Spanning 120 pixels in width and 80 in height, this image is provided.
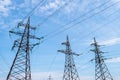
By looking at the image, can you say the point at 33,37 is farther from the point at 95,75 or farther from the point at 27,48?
the point at 95,75

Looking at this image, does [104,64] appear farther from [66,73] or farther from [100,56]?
[66,73]

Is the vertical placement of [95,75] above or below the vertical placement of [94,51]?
below

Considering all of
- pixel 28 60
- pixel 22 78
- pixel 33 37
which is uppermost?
pixel 33 37

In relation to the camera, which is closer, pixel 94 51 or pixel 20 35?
pixel 20 35

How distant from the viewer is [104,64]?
124 ft

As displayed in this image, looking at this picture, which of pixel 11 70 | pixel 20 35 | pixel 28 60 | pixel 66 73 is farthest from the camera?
pixel 66 73

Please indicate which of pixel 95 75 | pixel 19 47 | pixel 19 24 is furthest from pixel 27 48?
pixel 95 75

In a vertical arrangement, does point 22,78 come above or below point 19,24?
below

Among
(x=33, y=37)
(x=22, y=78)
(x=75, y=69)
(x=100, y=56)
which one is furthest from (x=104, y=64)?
(x=22, y=78)

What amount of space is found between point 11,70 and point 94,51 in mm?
19640

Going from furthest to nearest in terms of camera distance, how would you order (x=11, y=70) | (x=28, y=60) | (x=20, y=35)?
1. (x=20, y=35)
2. (x=28, y=60)
3. (x=11, y=70)

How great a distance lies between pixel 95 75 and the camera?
37156 mm

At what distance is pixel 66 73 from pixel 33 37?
11.7m

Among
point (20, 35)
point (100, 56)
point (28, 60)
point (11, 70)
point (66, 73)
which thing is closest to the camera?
point (11, 70)
